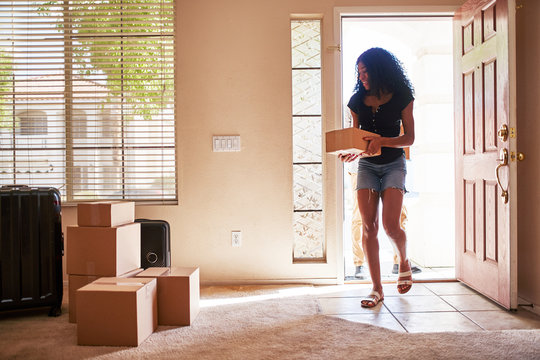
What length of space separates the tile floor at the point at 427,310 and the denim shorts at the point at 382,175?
0.71m

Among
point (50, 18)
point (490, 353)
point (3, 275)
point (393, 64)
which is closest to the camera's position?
point (490, 353)

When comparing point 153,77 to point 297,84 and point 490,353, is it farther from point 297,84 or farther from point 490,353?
point 490,353

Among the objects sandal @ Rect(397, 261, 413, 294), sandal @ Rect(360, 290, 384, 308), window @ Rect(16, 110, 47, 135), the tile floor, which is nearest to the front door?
the tile floor

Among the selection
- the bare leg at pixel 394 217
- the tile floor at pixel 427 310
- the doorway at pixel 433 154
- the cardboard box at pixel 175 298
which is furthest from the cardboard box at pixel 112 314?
the doorway at pixel 433 154

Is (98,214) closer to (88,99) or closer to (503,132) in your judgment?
(88,99)

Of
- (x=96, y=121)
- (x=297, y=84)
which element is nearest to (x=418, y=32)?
(x=297, y=84)

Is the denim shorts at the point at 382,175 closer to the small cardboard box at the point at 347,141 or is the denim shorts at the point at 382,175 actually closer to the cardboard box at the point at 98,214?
the small cardboard box at the point at 347,141

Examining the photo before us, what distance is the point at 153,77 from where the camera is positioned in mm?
2986

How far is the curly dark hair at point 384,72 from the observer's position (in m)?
2.41

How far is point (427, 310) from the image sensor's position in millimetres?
2373

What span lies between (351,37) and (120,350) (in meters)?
4.26

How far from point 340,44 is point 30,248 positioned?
95.7 inches

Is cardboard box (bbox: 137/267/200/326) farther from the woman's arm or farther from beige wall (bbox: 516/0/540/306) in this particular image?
beige wall (bbox: 516/0/540/306)

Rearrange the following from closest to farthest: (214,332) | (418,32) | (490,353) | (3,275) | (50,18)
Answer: (490,353) < (214,332) < (3,275) < (50,18) < (418,32)
